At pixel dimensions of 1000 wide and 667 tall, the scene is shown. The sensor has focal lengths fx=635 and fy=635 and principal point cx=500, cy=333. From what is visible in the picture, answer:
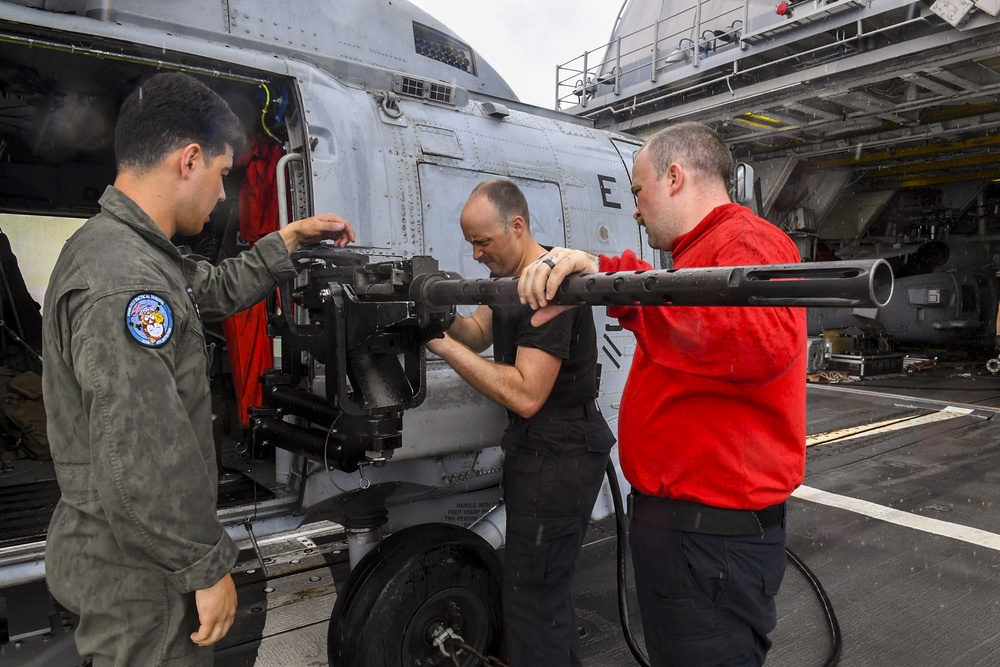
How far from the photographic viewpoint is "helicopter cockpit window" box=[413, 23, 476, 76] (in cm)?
378

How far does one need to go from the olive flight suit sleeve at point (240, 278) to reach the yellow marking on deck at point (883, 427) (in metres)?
7.50

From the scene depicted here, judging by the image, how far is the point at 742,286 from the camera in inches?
48.7

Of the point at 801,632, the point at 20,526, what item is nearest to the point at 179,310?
the point at 20,526

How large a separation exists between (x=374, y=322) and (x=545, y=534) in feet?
3.36

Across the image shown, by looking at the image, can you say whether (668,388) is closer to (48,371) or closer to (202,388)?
(202,388)

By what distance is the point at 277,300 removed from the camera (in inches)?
113

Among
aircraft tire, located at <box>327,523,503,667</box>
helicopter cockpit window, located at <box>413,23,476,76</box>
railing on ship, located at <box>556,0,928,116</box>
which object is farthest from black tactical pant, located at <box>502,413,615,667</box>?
railing on ship, located at <box>556,0,928,116</box>

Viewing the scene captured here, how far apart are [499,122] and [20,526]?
3.25 m

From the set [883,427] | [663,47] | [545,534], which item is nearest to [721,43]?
[663,47]

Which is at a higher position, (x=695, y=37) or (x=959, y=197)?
(x=695, y=37)

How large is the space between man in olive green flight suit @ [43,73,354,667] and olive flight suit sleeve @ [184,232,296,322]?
28cm

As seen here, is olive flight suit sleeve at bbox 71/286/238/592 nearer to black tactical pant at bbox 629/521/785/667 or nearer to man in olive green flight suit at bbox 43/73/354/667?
man in olive green flight suit at bbox 43/73/354/667

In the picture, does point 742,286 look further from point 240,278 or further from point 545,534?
point 240,278

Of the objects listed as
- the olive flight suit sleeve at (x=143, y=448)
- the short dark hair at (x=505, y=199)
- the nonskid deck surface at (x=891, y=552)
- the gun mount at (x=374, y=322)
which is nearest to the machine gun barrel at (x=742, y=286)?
the gun mount at (x=374, y=322)
